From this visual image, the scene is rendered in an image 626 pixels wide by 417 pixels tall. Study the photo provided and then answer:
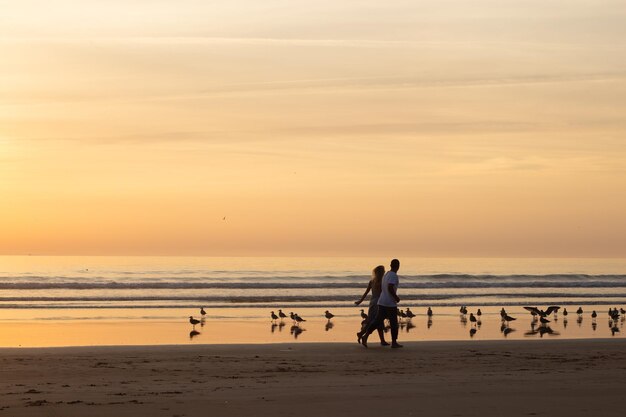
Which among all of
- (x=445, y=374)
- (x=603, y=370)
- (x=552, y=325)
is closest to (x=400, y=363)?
(x=445, y=374)

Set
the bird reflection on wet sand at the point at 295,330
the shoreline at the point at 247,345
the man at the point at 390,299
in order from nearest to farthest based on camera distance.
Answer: the shoreline at the point at 247,345 → the man at the point at 390,299 → the bird reflection on wet sand at the point at 295,330

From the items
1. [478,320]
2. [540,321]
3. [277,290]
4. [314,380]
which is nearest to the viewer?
[314,380]

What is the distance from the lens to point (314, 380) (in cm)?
1366

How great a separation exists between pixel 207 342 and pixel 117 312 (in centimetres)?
1115

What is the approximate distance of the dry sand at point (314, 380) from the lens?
1134 cm

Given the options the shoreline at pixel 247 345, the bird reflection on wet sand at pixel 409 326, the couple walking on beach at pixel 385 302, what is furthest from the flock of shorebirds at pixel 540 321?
the couple walking on beach at pixel 385 302

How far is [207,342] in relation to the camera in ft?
68.6

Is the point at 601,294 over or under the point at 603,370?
over

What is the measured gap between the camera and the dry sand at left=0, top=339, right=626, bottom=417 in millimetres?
11336

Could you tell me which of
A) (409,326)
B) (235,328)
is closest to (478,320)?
(409,326)

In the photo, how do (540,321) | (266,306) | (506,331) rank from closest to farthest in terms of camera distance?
(506,331)
(540,321)
(266,306)

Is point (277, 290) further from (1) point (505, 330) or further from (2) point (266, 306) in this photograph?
(1) point (505, 330)

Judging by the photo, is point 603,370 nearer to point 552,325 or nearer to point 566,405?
point 566,405

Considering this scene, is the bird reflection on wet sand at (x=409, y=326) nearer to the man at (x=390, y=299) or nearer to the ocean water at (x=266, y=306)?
the ocean water at (x=266, y=306)
